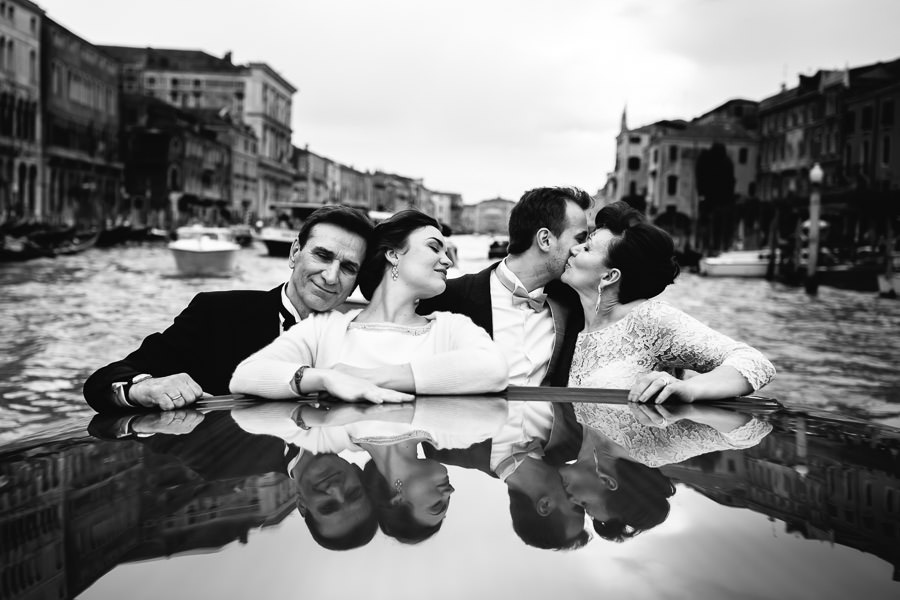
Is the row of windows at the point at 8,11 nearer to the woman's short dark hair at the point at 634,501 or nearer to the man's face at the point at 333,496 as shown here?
the man's face at the point at 333,496

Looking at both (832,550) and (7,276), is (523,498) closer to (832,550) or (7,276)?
(832,550)

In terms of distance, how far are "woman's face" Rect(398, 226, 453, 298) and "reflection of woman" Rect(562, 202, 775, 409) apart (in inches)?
23.9

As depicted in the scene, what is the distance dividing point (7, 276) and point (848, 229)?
98.3 ft

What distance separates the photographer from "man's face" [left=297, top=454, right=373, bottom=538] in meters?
1.09

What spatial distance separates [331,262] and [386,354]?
0.50m

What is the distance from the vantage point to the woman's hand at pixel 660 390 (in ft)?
6.74

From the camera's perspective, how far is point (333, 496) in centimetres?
119

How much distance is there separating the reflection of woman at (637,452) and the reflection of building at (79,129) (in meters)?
40.9

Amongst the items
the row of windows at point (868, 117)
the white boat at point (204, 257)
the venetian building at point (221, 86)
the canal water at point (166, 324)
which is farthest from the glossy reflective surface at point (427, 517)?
the venetian building at point (221, 86)

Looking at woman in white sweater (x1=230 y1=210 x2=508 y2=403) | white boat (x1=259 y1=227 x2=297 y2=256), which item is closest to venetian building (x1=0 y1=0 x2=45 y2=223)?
white boat (x1=259 y1=227 x2=297 y2=256)

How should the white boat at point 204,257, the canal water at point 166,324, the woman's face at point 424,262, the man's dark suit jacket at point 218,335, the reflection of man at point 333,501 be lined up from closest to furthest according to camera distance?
1. the reflection of man at point 333,501
2. the woman's face at point 424,262
3. the man's dark suit jacket at point 218,335
4. the canal water at point 166,324
5. the white boat at point 204,257

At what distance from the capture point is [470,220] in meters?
190

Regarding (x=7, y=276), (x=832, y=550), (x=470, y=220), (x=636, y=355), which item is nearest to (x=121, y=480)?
(x=832, y=550)

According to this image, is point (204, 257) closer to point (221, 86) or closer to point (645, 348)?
point (645, 348)
